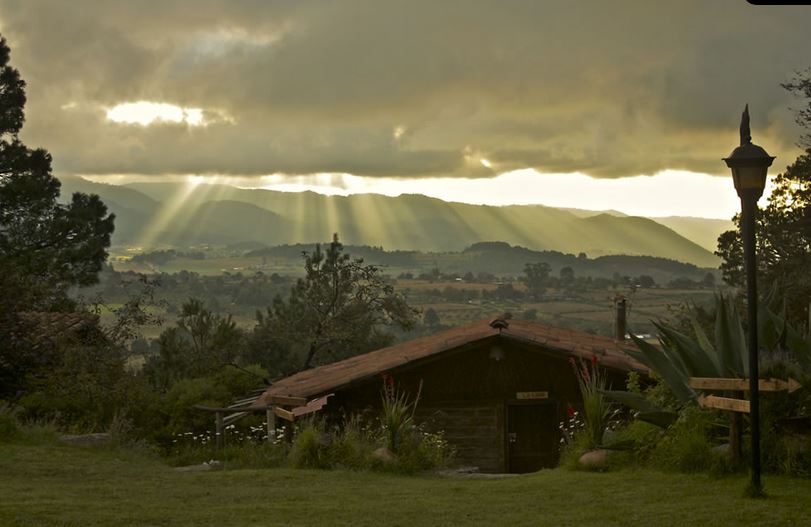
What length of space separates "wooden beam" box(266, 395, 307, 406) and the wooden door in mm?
4767

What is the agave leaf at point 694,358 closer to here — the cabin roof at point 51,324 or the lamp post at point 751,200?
the lamp post at point 751,200

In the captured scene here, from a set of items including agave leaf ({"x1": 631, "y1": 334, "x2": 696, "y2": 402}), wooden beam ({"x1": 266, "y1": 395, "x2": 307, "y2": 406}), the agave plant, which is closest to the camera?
the agave plant

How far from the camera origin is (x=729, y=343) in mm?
11883

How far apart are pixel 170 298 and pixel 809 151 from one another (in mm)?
67957

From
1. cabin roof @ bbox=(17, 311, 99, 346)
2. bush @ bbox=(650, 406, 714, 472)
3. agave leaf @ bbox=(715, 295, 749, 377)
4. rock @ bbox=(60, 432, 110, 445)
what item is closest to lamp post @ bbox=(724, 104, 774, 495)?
agave leaf @ bbox=(715, 295, 749, 377)

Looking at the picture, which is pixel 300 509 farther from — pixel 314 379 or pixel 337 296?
pixel 337 296

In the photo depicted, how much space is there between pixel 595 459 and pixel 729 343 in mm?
2506

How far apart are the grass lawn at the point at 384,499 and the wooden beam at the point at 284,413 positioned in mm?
5582

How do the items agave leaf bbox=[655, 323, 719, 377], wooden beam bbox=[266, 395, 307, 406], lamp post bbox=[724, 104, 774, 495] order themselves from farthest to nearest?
wooden beam bbox=[266, 395, 307, 406]
agave leaf bbox=[655, 323, 719, 377]
lamp post bbox=[724, 104, 774, 495]

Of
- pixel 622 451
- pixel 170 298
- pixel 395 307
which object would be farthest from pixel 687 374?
pixel 170 298

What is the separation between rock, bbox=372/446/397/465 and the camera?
1484 cm

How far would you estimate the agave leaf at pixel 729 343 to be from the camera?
1175 centimetres

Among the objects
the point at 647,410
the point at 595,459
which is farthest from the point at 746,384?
the point at 595,459

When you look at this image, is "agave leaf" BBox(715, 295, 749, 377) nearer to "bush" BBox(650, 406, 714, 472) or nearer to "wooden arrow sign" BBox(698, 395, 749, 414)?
"wooden arrow sign" BBox(698, 395, 749, 414)
